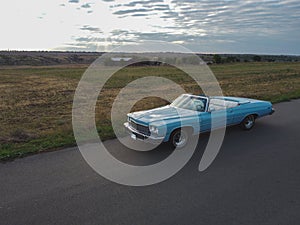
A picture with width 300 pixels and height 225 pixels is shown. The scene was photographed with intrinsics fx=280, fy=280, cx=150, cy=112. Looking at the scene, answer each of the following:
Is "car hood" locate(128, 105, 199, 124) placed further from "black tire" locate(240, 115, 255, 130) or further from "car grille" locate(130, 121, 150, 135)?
"black tire" locate(240, 115, 255, 130)

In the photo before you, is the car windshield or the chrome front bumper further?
the car windshield

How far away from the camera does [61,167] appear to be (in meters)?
5.24

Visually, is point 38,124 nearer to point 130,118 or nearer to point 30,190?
point 130,118

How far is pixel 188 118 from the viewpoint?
20.9 feet

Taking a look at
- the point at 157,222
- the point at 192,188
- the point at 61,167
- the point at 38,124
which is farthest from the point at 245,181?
the point at 38,124

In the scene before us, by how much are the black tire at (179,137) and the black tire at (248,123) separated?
2083 millimetres

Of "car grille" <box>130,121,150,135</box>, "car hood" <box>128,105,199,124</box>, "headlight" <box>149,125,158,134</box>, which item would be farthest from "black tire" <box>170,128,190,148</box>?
"car grille" <box>130,121,150,135</box>

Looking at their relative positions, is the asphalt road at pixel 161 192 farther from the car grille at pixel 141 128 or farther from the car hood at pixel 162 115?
the car hood at pixel 162 115

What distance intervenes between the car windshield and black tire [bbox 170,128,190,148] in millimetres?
806

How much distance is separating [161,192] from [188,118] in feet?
7.96

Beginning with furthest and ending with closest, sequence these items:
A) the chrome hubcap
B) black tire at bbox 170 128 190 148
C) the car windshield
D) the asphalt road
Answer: the car windshield
the chrome hubcap
black tire at bbox 170 128 190 148
the asphalt road

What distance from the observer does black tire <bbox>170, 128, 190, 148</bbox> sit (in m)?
6.17

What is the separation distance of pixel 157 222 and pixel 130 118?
3474 mm

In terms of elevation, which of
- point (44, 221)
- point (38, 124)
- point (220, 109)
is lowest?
point (38, 124)
